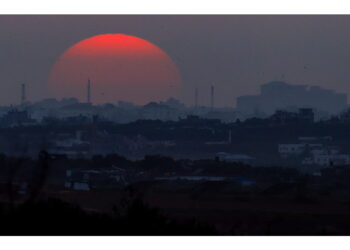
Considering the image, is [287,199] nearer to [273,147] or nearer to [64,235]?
[64,235]

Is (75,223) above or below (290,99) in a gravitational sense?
below

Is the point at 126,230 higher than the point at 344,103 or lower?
lower

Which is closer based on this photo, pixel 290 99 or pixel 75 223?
pixel 75 223

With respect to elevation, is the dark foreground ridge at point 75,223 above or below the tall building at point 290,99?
below

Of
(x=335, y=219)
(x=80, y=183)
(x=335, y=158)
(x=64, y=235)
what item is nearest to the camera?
(x=64, y=235)

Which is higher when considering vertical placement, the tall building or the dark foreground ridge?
the tall building

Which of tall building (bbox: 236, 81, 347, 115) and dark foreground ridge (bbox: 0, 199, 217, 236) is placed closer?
dark foreground ridge (bbox: 0, 199, 217, 236)

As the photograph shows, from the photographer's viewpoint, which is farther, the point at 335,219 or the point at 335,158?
the point at 335,158

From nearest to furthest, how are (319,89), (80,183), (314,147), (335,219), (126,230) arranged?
(126,230)
(335,219)
(80,183)
(314,147)
(319,89)

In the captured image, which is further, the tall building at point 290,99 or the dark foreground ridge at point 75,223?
the tall building at point 290,99

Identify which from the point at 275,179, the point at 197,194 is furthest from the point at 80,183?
the point at 275,179
